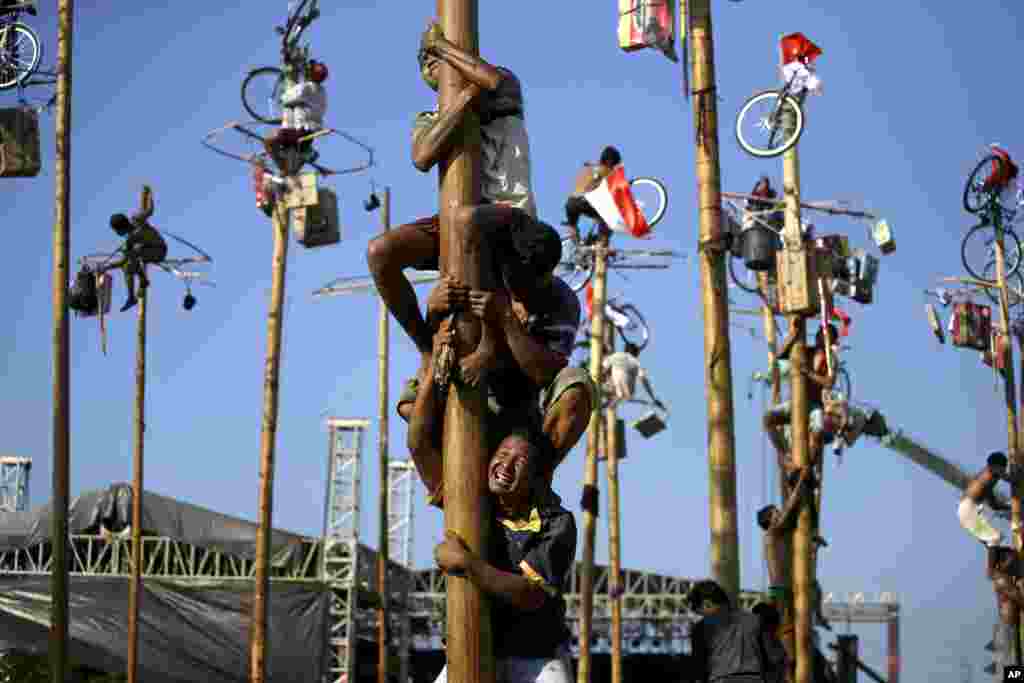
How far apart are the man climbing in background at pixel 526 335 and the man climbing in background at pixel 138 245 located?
1663 cm

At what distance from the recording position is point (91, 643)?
26422 mm

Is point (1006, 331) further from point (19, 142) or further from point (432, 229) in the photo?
point (432, 229)

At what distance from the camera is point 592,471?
72.0ft

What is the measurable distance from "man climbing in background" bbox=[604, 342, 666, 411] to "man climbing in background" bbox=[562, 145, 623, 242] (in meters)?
2.62

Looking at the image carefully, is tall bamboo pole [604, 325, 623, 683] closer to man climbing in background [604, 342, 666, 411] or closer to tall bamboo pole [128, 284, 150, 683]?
man climbing in background [604, 342, 666, 411]

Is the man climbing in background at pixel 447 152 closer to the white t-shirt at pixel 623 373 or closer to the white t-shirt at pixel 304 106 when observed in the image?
the white t-shirt at pixel 304 106

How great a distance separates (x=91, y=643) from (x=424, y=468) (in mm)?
22628

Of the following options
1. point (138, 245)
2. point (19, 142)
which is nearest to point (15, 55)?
point (19, 142)

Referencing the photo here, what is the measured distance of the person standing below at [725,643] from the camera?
8844 mm

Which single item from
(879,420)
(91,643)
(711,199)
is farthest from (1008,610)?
(91,643)

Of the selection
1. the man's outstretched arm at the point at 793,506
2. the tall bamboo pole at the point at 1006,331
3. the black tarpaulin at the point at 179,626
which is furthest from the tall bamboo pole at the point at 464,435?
the black tarpaulin at the point at 179,626

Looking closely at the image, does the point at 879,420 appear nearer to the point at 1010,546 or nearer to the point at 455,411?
the point at 1010,546

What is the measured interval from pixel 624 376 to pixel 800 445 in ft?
21.4

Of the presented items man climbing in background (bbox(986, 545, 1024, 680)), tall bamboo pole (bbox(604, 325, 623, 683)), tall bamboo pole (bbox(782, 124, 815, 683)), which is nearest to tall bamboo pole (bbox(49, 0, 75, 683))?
tall bamboo pole (bbox(782, 124, 815, 683))
